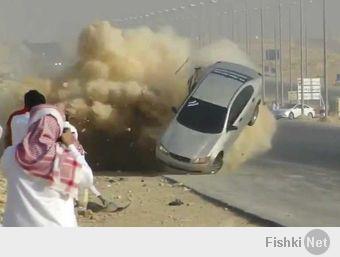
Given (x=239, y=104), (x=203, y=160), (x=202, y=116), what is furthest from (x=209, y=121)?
(x=239, y=104)

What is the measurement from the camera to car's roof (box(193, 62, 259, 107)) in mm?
11031

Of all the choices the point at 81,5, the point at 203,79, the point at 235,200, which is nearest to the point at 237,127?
the point at 203,79

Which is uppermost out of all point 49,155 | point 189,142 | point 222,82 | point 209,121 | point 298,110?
point 49,155

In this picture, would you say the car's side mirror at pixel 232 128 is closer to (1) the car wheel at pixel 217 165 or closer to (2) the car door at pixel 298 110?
(1) the car wheel at pixel 217 165

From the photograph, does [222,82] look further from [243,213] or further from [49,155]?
[49,155]

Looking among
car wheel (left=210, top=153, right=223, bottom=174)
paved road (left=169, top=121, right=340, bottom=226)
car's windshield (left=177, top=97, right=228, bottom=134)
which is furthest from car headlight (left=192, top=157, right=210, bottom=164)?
car's windshield (left=177, top=97, right=228, bottom=134)

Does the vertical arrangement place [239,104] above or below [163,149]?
above

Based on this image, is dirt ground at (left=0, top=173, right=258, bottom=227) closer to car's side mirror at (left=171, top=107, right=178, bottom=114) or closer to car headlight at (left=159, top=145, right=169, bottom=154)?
car headlight at (left=159, top=145, right=169, bottom=154)

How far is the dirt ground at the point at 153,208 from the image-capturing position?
7539 millimetres

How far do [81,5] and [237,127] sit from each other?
4.48 m

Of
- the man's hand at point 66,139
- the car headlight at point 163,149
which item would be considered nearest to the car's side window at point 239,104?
the car headlight at point 163,149

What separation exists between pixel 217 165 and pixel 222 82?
1.21 metres

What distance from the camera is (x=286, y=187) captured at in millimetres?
9453
